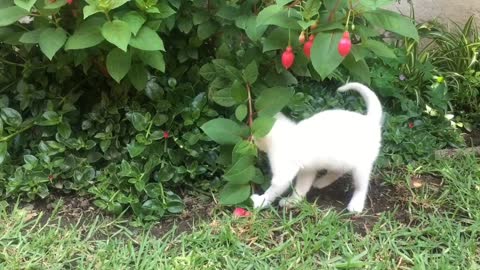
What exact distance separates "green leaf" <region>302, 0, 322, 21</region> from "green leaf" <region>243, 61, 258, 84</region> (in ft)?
1.26

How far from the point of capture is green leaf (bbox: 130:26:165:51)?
2.04 metres

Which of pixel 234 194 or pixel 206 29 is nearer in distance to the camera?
pixel 234 194

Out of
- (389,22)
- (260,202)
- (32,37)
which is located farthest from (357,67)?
(32,37)

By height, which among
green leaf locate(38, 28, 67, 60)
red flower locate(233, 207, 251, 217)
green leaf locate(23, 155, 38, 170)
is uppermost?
green leaf locate(38, 28, 67, 60)

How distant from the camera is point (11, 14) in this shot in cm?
212

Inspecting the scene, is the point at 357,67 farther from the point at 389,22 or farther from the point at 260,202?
the point at 260,202

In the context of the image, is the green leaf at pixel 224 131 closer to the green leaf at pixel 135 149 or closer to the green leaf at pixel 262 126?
the green leaf at pixel 262 126

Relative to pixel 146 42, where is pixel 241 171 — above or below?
below

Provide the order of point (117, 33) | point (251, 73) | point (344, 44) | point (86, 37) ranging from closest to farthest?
point (344, 44), point (117, 33), point (86, 37), point (251, 73)

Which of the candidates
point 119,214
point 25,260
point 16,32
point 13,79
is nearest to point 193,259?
point 119,214

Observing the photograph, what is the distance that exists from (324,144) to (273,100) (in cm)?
27

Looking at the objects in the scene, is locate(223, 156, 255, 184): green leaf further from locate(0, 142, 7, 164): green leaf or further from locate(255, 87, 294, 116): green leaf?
locate(0, 142, 7, 164): green leaf

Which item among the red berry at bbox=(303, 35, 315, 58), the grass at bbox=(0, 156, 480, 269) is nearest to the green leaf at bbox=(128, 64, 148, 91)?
the grass at bbox=(0, 156, 480, 269)

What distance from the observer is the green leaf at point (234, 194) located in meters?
2.30
